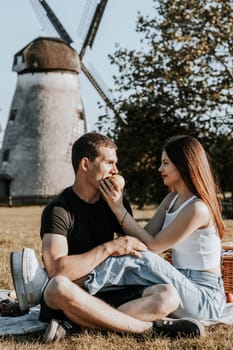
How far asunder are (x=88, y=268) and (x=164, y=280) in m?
0.50

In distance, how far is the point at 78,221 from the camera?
466 cm

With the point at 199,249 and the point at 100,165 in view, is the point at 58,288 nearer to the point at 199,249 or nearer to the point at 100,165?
the point at 100,165

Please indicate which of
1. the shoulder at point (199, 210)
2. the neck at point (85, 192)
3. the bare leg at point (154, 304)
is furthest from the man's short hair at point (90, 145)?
the bare leg at point (154, 304)

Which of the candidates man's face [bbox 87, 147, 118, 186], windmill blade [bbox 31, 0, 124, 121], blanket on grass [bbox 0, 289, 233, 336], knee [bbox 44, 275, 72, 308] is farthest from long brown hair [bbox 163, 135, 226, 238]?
windmill blade [bbox 31, 0, 124, 121]

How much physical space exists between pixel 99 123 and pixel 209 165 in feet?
65.3

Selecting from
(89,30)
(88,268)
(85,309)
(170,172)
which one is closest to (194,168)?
(170,172)

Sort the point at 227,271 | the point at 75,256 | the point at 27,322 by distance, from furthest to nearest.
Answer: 1. the point at 227,271
2. the point at 27,322
3. the point at 75,256

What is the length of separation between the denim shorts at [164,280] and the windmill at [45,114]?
33.1 meters

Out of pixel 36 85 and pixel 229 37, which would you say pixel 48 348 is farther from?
pixel 36 85

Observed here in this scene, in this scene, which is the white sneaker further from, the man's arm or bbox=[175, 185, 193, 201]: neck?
bbox=[175, 185, 193, 201]: neck

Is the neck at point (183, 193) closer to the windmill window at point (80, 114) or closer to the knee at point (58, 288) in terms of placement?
the knee at point (58, 288)

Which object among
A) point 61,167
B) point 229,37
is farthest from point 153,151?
point 61,167

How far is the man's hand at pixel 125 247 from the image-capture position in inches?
175

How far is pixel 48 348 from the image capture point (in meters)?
4.26
